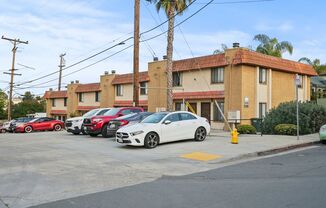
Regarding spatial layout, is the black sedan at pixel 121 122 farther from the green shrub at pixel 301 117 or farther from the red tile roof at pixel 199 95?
the red tile roof at pixel 199 95

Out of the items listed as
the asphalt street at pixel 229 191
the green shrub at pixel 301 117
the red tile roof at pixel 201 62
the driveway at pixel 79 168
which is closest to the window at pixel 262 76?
the red tile roof at pixel 201 62

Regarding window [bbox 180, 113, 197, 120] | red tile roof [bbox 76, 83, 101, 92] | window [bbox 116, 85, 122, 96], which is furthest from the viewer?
red tile roof [bbox 76, 83, 101, 92]

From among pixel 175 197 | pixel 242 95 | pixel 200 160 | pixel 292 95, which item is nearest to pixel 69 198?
pixel 175 197

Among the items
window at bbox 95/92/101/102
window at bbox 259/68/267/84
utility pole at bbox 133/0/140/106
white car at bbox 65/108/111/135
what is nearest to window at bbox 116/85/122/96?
window at bbox 95/92/101/102

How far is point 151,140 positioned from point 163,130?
725 mm

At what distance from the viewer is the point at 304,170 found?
10289 millimetres

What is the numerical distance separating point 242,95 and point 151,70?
10.6 metres

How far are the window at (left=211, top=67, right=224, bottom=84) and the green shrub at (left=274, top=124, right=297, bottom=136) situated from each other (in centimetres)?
805

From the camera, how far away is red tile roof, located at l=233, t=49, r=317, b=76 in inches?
1022

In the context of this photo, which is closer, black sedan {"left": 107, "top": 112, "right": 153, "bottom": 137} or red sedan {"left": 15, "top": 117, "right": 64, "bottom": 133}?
black sedan {"left": 107, "top": 112, "right": 153, "bottom": 137}

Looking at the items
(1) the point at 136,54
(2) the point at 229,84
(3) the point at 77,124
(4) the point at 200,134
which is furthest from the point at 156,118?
(2) the point at 229,84

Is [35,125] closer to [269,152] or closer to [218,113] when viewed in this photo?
[218,113]

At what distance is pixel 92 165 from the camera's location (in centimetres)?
1174

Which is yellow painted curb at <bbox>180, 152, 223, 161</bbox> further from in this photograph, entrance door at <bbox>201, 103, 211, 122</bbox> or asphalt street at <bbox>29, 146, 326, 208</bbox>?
entrance door at <bbox>201, 103, 211, 122</bbox>
